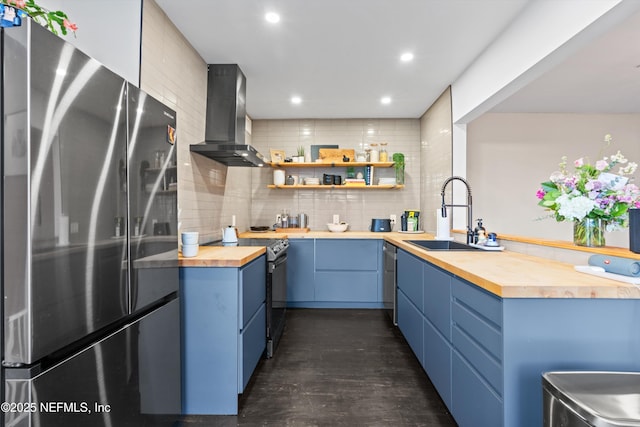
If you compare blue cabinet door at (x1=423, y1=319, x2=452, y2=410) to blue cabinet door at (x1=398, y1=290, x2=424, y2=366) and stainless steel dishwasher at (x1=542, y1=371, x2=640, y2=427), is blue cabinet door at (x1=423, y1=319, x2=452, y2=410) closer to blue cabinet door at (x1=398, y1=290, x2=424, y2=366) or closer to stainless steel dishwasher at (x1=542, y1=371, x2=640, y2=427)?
blue cabinet door at (x1=398, y1=290, x2=424, y2=366)

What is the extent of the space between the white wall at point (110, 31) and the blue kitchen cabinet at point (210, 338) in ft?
4.03

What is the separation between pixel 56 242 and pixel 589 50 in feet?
12.2

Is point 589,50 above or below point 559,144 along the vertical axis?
above

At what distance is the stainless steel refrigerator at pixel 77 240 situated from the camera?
2.63ft

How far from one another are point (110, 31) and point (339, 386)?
2.61 metres

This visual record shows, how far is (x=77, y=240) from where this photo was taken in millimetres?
948

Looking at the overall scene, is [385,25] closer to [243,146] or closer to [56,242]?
[243,146]

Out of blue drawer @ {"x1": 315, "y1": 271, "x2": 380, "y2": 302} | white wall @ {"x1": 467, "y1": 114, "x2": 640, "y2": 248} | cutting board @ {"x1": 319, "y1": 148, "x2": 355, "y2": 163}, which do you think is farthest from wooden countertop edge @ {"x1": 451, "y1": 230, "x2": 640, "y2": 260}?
cutting board @ {"x1": 319, "y1": 148, "x2": 355, "y2": 163}

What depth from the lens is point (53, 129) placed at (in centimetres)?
87

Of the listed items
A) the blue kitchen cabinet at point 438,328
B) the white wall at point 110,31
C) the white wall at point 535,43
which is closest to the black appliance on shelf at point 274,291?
the blue kitchen cabinet at point 438,328

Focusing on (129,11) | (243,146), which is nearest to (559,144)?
(243,146)

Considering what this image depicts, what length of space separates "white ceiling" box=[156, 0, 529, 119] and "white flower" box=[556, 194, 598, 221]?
1.30 m

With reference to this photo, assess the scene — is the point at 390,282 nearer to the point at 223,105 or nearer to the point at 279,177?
the point at 279,177

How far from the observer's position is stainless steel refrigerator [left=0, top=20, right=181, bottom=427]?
2.63ft
